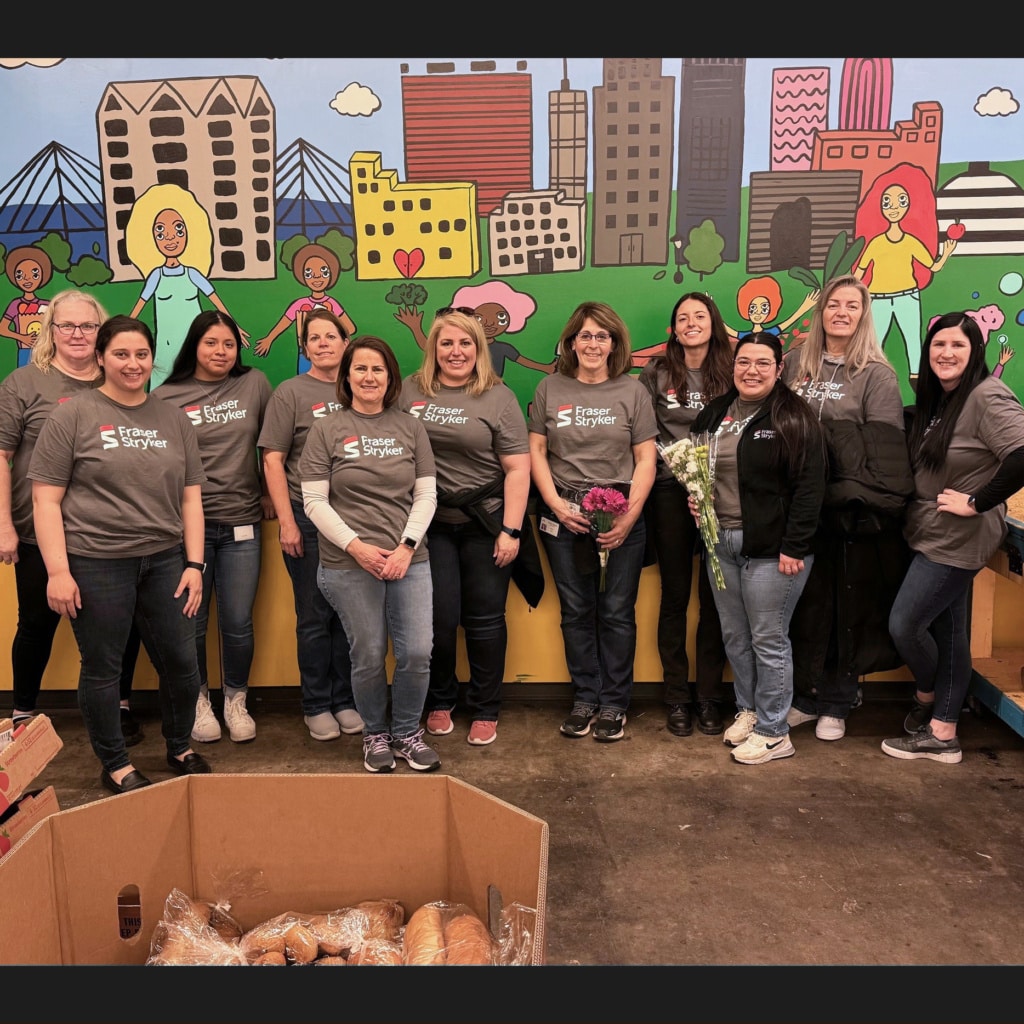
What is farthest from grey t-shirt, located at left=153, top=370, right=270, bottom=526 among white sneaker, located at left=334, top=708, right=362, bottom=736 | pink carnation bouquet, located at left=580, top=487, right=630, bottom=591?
pink carnation bouquet, located at left=580, top=487, right=630, bottom=591

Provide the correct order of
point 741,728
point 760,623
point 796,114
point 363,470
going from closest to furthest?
1. point 363,470
2. point 760,623
3. point 741,728
4. point 796,114

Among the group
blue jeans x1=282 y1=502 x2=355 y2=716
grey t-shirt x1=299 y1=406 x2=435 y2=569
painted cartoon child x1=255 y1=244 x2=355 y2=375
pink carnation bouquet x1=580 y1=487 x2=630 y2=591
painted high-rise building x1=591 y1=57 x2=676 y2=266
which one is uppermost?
painted high-rise building x1=591 y1=57 x2=676 y2=266

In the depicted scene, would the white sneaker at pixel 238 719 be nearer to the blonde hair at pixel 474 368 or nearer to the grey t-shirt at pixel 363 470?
the grey t-shirt at pixel 363 470

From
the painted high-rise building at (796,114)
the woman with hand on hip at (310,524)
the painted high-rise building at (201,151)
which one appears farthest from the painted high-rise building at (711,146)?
the painted high-rise building at (201,151)

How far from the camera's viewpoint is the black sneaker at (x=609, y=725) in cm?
400

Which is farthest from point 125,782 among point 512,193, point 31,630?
point 512,193

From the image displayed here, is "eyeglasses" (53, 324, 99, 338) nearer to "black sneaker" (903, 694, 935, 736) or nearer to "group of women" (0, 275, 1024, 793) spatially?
"group of women" (0, 275, 1024, 793)

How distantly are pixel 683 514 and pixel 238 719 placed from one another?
2.15 metres

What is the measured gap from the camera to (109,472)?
10.2ft

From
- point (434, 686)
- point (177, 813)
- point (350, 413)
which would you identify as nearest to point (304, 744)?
point (434, 686)

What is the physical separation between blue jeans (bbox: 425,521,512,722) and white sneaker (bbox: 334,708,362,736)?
325mm

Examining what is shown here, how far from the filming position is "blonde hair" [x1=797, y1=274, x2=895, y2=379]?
3723mm

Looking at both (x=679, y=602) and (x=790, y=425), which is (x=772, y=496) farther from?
(x=679, y=602)

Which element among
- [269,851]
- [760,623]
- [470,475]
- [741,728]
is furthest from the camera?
[741,728]
